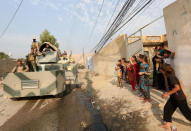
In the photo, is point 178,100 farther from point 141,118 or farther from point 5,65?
point 5,65

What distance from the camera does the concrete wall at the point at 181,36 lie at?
2902mm

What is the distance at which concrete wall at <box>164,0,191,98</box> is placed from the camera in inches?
114

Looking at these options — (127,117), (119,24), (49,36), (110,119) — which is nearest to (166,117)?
(127,117)

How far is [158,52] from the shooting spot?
155 inches

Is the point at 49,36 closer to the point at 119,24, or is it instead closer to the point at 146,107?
the point at 119,24

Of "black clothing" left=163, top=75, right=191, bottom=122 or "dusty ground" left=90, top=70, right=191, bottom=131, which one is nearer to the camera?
"black clothing" left=163, top=75, right=191, bottom=122

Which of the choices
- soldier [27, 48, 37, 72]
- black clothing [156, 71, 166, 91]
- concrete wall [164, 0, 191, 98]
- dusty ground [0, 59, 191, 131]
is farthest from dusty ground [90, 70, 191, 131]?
soldier [27, 48, 37, 72]

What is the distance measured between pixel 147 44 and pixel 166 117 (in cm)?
1212

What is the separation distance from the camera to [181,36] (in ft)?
10.2

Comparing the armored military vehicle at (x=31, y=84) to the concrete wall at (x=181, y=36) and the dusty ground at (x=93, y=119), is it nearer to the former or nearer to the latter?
the dusty ground at (x=93, y=119)

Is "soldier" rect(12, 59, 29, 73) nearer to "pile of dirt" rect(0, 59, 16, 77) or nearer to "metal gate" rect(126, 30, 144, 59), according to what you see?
"metal gate" rect(126, 30, 144, 59)

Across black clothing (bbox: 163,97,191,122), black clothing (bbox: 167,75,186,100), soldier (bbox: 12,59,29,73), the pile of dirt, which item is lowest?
black clothing (bbox: 163,97,191,122)

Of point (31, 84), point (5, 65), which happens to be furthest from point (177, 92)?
point (5, 65)

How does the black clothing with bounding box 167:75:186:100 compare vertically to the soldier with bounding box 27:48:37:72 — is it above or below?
below
